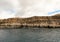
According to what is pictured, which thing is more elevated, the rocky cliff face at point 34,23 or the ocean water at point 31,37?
the rocky cliff face at point 34,23

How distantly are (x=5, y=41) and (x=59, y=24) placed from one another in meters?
52.2

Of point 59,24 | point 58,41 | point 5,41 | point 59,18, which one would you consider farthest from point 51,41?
point 59,18

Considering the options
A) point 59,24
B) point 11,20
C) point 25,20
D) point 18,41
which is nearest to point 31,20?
point 25,20

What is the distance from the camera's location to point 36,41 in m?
47.7

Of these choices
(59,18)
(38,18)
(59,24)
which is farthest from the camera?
(38,18)

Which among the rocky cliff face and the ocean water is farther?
the rocky cliff face

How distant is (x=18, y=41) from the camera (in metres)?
48.2

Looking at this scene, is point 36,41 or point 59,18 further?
point 59,18

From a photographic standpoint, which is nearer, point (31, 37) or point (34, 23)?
point (31, 37)

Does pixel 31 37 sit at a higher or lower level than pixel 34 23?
lower

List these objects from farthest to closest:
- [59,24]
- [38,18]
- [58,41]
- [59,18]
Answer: [38,18] → [59,18] → [59,24] → [58,41]

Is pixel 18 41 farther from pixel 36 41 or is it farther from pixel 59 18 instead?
pixel 59 18

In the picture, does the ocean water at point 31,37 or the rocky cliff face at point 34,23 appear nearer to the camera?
the ocean water at point 31,37

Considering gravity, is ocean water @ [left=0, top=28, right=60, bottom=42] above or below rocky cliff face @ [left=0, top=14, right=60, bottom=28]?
below
